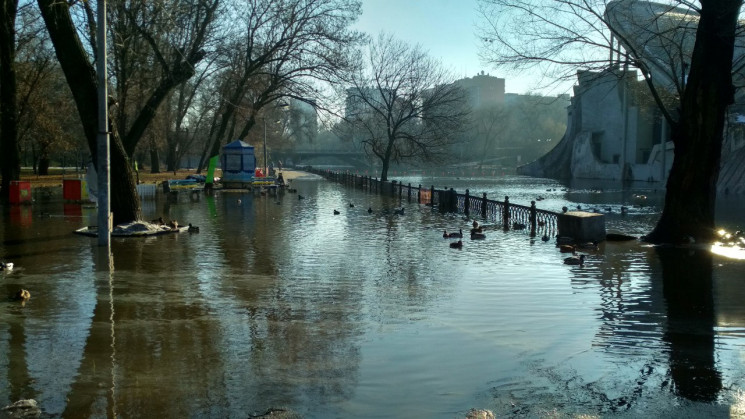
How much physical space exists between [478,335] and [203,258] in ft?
23.4

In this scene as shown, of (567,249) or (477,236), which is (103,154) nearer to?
(477,236)

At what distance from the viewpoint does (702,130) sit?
14953mm

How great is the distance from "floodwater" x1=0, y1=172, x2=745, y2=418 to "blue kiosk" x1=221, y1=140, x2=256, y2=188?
2559 cm

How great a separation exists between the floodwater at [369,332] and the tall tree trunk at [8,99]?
16088 mm

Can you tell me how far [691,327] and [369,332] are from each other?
380cm

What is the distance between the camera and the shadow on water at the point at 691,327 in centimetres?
575

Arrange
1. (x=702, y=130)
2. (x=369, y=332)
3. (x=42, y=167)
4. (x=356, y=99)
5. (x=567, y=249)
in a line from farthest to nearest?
(x=42, y=167) < (x=356, y=99) < (x=702, y=130) < (x=567, y=249) < (x=369, y=332)

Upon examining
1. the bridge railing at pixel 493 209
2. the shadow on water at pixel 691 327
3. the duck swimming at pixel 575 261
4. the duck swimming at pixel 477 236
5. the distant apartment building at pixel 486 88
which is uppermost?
the distant apartment building at pixel 486 88

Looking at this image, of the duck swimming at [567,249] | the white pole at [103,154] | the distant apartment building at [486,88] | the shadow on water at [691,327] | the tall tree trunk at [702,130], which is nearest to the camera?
the shadow on water at [691,327]

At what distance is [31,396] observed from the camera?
5.30 m

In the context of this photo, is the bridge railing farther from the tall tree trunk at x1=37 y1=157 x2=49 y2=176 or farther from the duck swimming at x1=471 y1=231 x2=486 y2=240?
the tall tree trunk at x1=37 y1=157 x2=49 y2=176

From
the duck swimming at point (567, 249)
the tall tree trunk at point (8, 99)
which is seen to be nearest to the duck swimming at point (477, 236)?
the duck swimming at point (567, 249)

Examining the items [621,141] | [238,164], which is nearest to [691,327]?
[238,164]

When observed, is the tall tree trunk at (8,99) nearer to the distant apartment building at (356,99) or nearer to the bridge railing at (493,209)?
the distant apartment building at (356,99)
